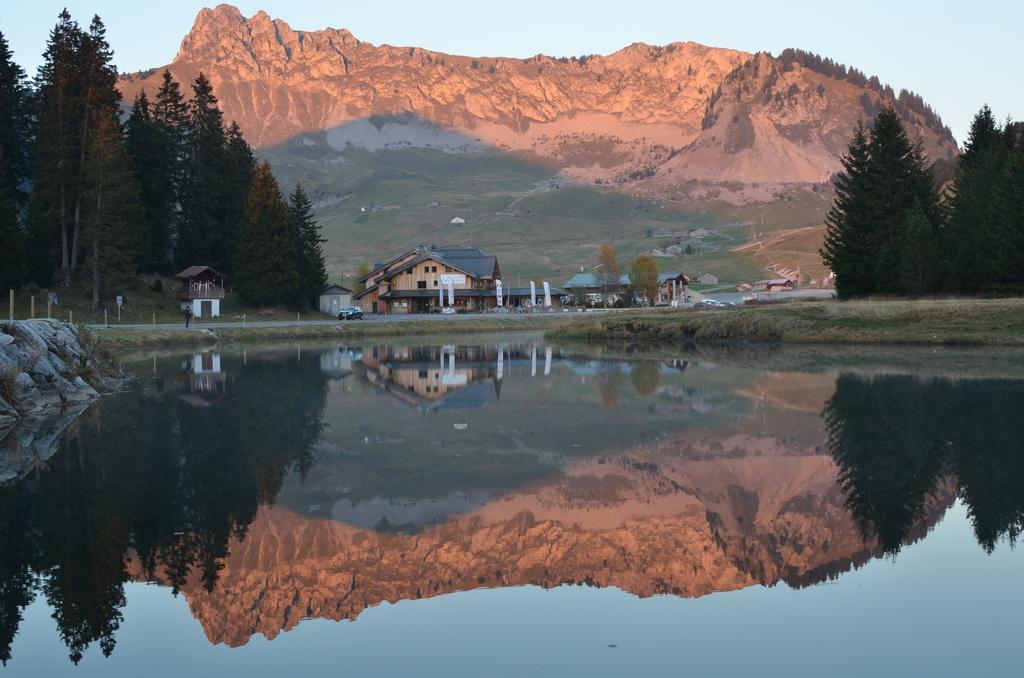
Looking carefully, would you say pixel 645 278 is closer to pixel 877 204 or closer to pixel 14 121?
pixel 877 204

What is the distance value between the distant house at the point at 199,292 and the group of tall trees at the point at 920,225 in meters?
47.2

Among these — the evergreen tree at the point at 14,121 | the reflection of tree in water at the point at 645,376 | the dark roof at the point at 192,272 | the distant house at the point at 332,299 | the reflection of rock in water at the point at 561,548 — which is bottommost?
the reflection of rock in water at the point at 561,548

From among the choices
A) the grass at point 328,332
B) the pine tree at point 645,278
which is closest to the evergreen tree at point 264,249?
the grass at point 328,332

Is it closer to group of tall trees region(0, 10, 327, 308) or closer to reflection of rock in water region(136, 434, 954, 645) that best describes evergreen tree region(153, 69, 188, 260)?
group of tall trees region(0, 10, 327, 308)

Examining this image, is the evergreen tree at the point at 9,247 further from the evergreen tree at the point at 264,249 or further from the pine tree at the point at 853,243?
the pine tree at the point at 853,243

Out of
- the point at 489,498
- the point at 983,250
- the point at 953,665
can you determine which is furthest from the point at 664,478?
the point at 983,250

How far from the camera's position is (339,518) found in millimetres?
13164

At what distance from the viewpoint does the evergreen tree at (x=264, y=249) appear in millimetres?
77812

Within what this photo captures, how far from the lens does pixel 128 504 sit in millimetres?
13883

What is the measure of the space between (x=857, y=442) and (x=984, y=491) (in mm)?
4342

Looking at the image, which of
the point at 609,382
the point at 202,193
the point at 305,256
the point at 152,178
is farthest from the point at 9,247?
the point at 609,382

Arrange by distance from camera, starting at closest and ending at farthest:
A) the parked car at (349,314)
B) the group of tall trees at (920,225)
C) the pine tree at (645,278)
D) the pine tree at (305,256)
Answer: the group of tall trees at (920,225) → the pine tree at (305,256) → the parked car at (349,314) → the pine tree at (645,278)

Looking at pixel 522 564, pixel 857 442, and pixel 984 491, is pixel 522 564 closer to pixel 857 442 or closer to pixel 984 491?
pixel 984 491

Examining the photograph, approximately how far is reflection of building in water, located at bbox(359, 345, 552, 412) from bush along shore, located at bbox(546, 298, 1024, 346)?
802 cm
